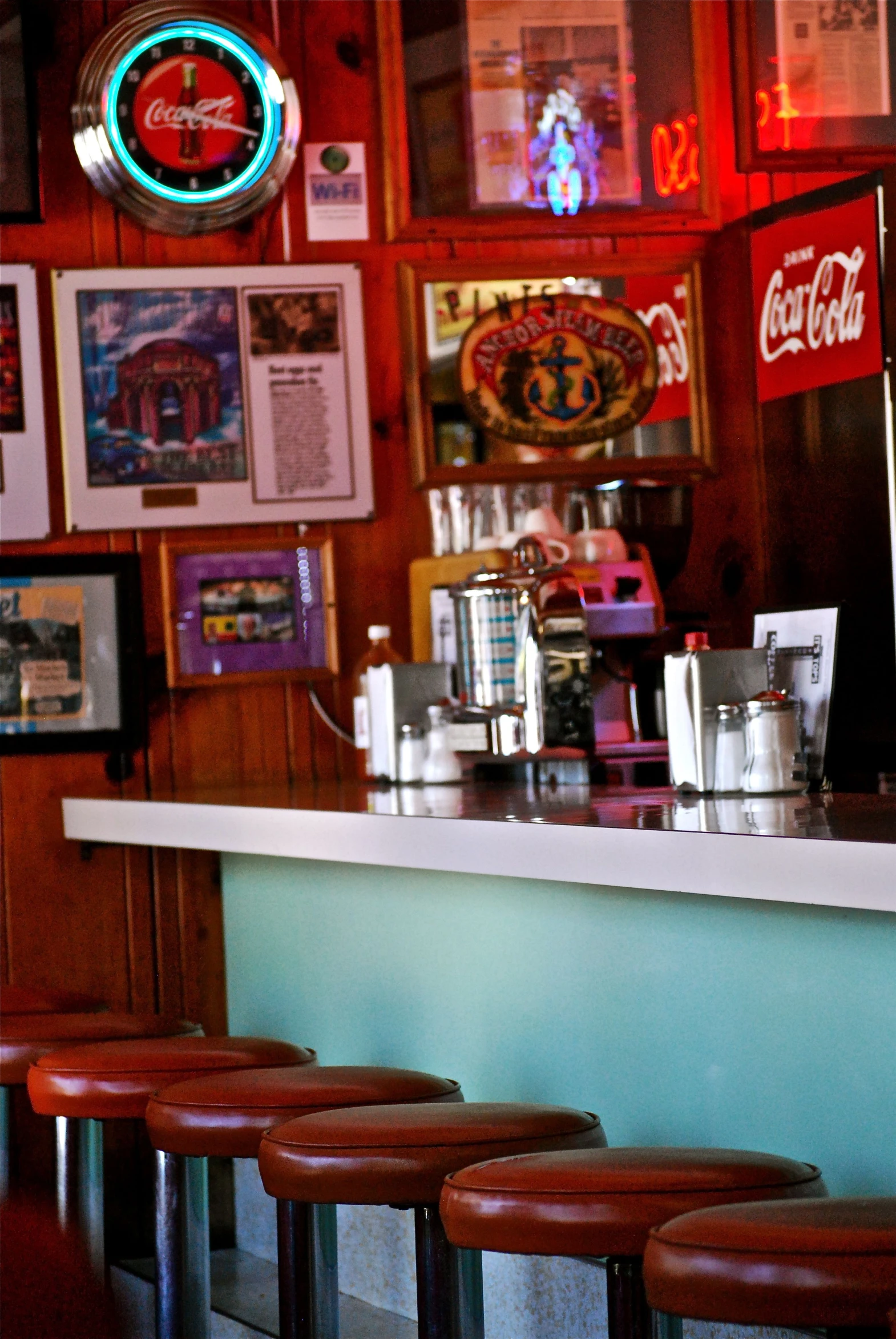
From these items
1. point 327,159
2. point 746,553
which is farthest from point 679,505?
point 327,159

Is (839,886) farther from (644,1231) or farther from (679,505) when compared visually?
(679,505)

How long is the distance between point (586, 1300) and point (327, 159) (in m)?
2.38

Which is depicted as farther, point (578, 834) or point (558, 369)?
point (558, 369)

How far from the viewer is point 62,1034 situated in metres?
2.64

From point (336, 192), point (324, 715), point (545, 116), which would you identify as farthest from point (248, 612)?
point (545, 116)

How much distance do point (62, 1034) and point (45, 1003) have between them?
0.29m

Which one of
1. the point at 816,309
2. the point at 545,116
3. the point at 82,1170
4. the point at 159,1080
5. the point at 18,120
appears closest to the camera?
the point at 159,1080

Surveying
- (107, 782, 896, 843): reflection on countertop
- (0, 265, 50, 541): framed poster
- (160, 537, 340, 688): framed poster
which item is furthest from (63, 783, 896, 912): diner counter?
(0, 265, 50, 541): framed poster

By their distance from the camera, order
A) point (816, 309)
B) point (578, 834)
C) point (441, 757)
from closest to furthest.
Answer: point (578, 834), point (441, 757), point (816, 309)

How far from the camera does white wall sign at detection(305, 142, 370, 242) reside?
374cm

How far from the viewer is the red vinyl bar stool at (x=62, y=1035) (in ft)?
8.54

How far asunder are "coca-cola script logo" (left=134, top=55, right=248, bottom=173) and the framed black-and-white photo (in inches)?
65.6

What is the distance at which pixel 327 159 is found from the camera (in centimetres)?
375

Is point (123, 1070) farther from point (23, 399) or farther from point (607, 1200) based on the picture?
point (23, 399)
